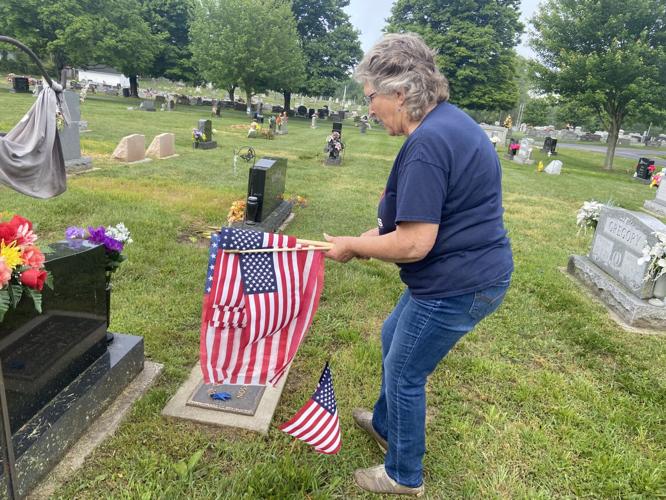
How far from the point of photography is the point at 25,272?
2213 millimetres

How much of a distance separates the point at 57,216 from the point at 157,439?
552cm

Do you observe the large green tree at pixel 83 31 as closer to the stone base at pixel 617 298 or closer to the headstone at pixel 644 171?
the headstone at pixel 644 171

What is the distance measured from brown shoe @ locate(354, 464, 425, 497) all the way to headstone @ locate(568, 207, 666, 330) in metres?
4.04

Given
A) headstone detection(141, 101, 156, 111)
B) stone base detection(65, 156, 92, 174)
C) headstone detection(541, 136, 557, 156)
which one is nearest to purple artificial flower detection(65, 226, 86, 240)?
stone base detection(65, 156, 92, 174)

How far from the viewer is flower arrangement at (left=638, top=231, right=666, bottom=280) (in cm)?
521

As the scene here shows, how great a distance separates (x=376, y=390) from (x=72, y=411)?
211 centimetres

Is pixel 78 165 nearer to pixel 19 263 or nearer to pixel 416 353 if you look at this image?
pixel 19 263

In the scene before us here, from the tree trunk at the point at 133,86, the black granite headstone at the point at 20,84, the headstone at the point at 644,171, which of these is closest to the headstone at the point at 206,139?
the headstone at the point at 644,171

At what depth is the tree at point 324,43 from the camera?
149ft

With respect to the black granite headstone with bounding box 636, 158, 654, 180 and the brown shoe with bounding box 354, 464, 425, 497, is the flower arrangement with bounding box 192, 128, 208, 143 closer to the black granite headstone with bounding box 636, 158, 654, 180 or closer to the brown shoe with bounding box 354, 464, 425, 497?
the brown shoe with bounding box 354, 464, 425, 497

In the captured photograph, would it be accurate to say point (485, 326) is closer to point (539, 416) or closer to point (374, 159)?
point (539, 416)

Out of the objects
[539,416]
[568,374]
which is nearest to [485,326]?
[568,374]

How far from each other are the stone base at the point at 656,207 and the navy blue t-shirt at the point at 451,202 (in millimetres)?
14701

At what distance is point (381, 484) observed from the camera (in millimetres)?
2660
